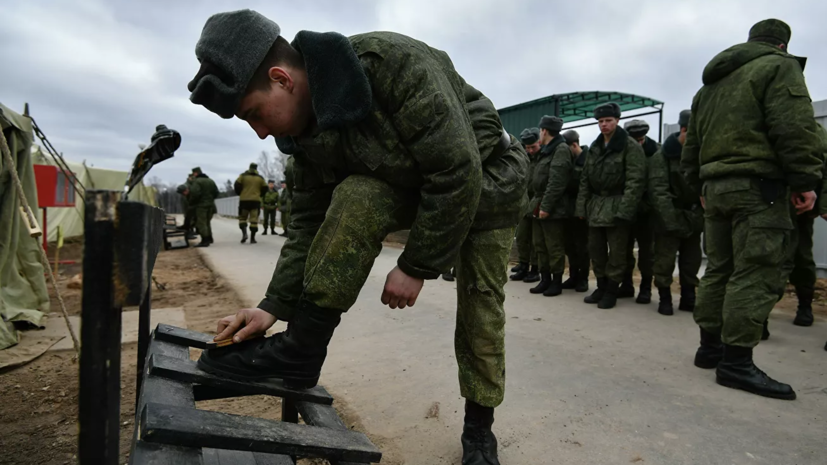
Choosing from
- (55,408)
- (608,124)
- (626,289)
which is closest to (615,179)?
(608,124)

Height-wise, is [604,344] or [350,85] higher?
[350,85]

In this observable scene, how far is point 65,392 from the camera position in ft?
8.20

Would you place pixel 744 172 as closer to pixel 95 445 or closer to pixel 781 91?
pixel 781 91

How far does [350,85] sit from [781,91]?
2387 millimetres

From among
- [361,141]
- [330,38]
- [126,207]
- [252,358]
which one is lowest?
[252,358]

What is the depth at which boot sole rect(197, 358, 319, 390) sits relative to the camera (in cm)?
132

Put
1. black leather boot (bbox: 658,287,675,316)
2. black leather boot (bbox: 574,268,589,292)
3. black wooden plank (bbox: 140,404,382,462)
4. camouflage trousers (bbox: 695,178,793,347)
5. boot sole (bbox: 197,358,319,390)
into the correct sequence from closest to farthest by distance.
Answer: black wooden plank (bbox: 140,404,382,462) < boot sole (bbox: 197,358,319,390) < camouflage trousers (bbox: 695,178,793,347) < black leather boot (bbox: 658,287,675,316) < black leather boot (bbox: 574,268,589,292)

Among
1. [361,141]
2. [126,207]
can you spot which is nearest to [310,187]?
[361,141]

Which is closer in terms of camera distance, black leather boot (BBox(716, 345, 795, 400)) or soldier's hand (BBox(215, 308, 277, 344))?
soldier's hand (BBox(215, 308, 277, 344))

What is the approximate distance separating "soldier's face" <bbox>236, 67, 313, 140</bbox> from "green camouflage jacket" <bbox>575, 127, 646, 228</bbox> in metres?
3.87

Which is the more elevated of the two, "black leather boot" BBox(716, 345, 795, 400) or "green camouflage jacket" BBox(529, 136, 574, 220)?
"green camouflage jacket" BBox(529, 136, 574, 220)

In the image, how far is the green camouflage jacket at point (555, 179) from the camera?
5156 mm

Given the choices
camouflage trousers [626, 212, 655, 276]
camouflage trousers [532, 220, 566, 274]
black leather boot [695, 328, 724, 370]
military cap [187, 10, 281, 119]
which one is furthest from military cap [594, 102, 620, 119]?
military cap [187, 10, 281, 119]

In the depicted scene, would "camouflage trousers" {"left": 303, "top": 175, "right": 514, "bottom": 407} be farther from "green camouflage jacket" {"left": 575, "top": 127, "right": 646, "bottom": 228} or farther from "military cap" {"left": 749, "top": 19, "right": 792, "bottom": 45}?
"green camouflage jacket" {"left": 575, "top": 127, "right": 646, "bottom": 228}
